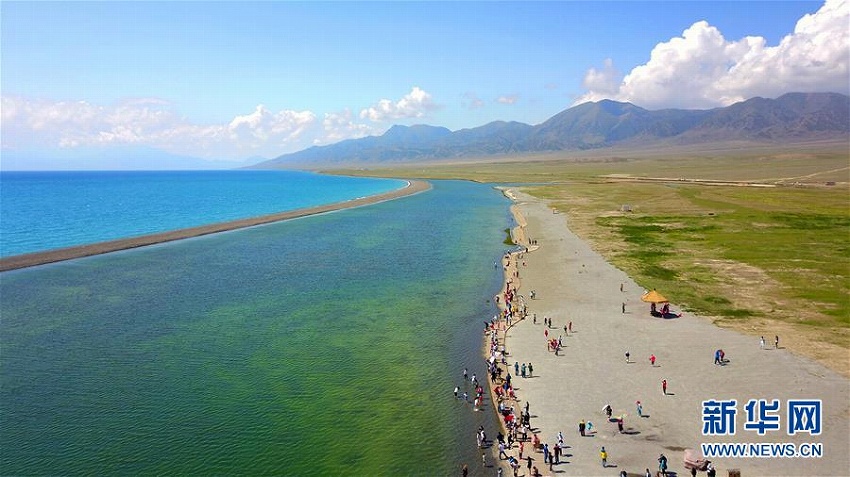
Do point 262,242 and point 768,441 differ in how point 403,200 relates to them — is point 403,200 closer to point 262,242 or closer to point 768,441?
point 262,242

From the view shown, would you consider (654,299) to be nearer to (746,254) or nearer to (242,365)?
(746,254)

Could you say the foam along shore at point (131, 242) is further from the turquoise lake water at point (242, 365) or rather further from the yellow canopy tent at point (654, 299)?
the yellow canopy tent at point (654, 299)

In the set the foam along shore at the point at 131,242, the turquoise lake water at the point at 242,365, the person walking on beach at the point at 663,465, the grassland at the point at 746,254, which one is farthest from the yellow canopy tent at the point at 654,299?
the foam along shore at the point at 131,242

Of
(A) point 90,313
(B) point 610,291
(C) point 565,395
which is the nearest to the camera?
(C) point 565,395

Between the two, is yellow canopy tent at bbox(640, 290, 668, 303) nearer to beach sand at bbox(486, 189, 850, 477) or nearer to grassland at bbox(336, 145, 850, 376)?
beach sand at bbox(486, 189, 850, 477)

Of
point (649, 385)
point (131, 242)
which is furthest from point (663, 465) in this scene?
point (131, 242)

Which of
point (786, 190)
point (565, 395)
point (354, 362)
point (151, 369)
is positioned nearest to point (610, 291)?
point (565, 395)
